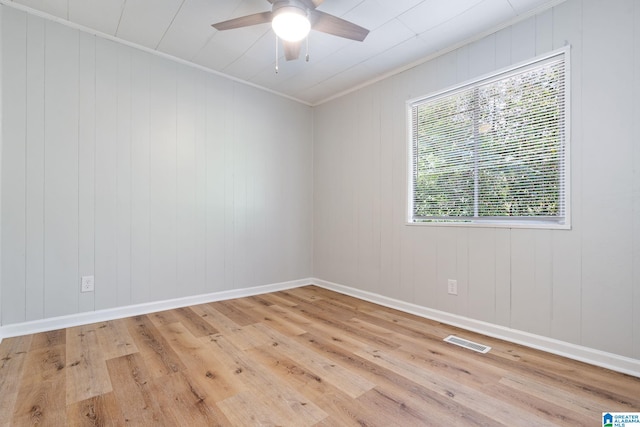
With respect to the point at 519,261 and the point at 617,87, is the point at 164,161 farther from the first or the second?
the point at 617,87

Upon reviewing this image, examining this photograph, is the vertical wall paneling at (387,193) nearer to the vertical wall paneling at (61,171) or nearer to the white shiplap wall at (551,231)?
the white shiplap wall at (551,231)

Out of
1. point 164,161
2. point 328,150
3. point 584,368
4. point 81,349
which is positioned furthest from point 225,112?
point 584,368

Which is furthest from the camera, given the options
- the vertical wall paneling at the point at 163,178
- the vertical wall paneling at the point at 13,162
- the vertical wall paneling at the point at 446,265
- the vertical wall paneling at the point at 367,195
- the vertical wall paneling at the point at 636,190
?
the vertical wall paneling at the point at 367,195

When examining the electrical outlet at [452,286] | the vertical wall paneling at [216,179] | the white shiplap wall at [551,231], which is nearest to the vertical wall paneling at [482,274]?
the white shiplap wall at [551,231]

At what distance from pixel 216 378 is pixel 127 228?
1.75 metres

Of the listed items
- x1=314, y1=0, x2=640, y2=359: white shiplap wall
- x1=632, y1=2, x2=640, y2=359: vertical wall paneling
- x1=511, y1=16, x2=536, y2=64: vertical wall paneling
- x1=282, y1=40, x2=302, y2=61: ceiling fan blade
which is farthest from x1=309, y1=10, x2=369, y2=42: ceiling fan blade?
x1=632, y1=2, x2=640, y2=359: vertical wall paneling

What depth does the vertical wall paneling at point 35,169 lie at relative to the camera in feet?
7.60

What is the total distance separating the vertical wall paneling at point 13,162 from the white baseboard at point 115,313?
9cm

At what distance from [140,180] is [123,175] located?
14cm

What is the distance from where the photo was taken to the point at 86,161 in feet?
8.39

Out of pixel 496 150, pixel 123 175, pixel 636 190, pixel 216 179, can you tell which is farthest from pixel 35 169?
pixel 636 190

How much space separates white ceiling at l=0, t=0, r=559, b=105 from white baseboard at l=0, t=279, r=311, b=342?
2399 millimetres

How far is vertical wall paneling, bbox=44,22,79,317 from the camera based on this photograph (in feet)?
7.85

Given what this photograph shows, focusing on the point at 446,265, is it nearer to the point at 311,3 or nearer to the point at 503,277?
the point at 503,277
